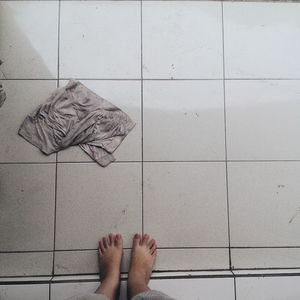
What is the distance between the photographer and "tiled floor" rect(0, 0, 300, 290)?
130cm

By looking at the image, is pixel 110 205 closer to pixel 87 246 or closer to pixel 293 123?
pixel 87 246

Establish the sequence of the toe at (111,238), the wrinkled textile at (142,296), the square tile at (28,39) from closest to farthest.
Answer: the wrinkled textile at (142,296) < the toe at (111,238) < the square tile at (28,39)

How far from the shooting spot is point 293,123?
1.40 meters

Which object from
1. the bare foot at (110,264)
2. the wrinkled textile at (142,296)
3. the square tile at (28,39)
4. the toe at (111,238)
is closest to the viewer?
the wrinkled textile at (142,296)

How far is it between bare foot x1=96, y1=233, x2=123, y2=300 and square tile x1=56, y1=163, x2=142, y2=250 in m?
0.04

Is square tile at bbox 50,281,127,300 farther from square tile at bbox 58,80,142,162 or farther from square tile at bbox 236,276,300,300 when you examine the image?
square tile at bbox 236,276,300,300

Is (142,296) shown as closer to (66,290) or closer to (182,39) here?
(66,290)

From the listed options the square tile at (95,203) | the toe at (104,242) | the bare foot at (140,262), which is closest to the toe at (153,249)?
the bare foot at (140,262)

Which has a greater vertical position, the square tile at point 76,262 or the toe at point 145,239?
the toe at point 145,239

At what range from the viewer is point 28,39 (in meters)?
1.40

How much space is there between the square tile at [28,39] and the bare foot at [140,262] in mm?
983

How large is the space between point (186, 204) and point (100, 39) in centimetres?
100

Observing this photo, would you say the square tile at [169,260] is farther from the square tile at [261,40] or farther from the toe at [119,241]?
the square tile at [261,40]

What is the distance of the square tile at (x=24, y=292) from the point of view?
121 centimetres
